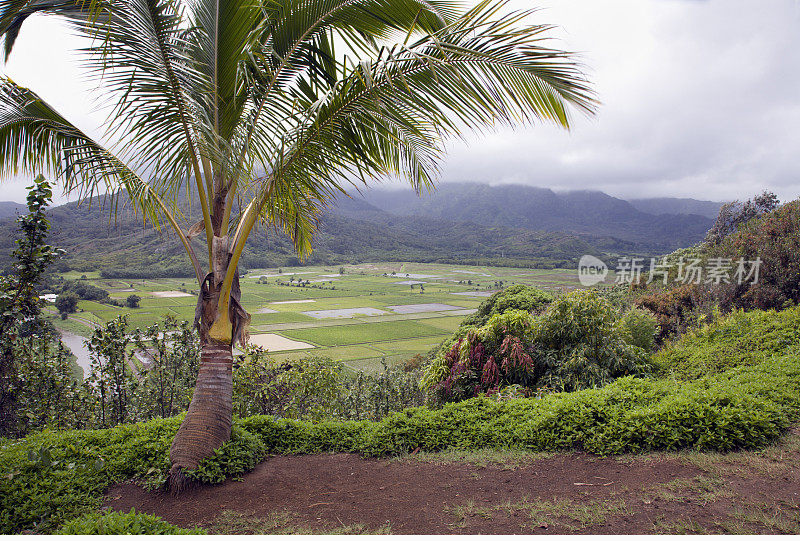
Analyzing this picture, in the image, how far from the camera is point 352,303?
1746 inches

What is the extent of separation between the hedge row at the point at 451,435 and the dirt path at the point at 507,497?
0.21 metres

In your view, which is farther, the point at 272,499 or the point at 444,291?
the point at 444,291

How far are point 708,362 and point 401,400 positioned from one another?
5194 millimetres

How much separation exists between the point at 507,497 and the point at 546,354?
3.57 m

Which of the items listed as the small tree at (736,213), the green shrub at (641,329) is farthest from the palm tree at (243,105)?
the small tree at (736,213)

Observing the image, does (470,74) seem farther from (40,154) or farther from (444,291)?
(444,291)

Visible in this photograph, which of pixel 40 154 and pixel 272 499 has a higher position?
pixel 40 154

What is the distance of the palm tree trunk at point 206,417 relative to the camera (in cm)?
393

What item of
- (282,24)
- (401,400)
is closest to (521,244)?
(401,400)

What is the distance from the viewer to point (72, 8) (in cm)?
382

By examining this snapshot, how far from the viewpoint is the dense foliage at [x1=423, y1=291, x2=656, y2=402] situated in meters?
6.21

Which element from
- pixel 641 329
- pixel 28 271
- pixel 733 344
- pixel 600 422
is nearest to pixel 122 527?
pixel 28 271

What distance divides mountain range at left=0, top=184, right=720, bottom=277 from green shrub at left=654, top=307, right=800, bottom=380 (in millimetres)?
4691

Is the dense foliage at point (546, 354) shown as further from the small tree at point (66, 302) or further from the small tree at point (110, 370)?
the small tree at point (66, 302)
